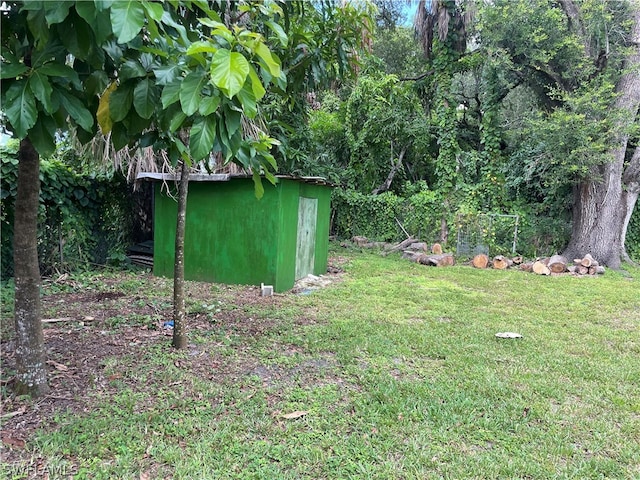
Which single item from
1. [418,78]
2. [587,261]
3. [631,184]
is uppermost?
[418,78]

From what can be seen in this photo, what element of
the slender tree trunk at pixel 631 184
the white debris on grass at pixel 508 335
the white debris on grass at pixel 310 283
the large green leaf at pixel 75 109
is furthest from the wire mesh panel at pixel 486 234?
the large green leaf at pixel 75 109

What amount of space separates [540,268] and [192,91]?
30.4ft

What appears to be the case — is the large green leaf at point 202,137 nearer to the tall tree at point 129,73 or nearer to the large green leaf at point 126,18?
the tall tree at point 129,73

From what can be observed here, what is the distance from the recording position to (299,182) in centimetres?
685

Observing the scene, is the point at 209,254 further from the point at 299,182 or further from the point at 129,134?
the point at 129,134

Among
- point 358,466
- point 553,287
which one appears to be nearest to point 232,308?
point 358,466

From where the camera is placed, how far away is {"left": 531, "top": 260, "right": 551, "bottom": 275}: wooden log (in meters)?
8.98

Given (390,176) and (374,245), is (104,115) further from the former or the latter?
(390,176)

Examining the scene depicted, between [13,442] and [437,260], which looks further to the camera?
[437,260]

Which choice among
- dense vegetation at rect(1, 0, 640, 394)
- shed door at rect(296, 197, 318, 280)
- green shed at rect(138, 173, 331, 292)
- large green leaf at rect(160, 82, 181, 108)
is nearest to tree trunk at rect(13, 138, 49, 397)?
dense vegetation at rect(1, 0, 640, 394)

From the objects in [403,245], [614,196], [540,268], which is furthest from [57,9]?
[614,196]

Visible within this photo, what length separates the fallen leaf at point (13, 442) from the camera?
2170 millimetres

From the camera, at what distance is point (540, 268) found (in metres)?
9.02

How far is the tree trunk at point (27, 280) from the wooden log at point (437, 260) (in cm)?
839
